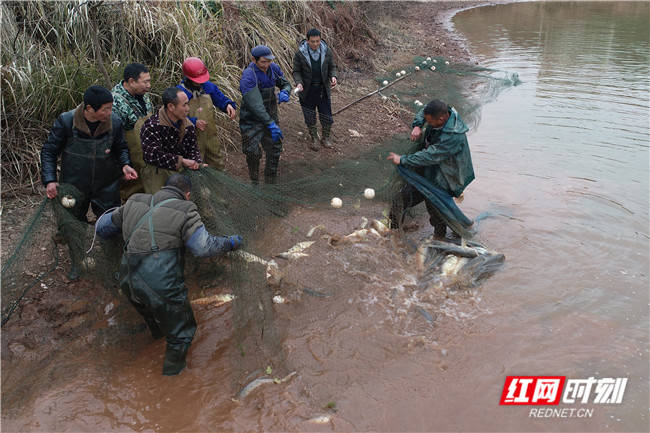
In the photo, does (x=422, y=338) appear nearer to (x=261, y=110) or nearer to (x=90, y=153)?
(x=261, y=110)

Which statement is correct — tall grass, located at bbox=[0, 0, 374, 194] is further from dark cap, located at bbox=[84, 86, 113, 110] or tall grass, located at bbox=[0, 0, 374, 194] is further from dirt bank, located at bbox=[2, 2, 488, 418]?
dark cap, located at bbox=[84, 86, 113, 110]

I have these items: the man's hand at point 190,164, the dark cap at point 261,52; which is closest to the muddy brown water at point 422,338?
the man's hand at point 190,164

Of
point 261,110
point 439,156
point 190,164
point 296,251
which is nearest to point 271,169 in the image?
point 261,110

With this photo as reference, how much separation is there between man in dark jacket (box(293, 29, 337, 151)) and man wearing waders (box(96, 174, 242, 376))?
337 cm

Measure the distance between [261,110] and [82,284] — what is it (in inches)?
93.7

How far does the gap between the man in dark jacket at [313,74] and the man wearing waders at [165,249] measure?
337 centimetres

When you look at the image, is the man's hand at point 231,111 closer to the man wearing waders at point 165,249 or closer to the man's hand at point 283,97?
the man's hand at point 283,97

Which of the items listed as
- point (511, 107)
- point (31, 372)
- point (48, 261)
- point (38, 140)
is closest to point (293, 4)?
point (511, 107)

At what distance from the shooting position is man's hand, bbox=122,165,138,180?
142 inches

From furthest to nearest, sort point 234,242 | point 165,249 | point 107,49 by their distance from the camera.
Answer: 1. point 107,49
2. point 234,242
3. point 165,249

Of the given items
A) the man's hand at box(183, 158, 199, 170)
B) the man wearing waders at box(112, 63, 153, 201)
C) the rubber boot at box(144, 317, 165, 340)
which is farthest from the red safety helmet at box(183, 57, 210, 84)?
the rubber boot at box(144, 317, 165, 340)

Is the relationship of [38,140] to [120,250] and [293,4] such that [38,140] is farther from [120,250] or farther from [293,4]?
[293,4]

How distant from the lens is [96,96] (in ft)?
10.5

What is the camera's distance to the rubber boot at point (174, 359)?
3.14m
